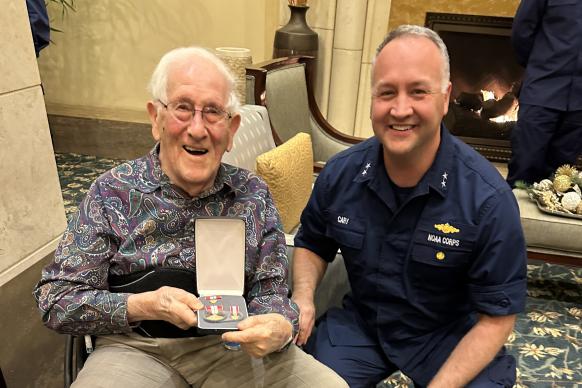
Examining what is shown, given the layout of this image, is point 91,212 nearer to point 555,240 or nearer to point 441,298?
point 441,298

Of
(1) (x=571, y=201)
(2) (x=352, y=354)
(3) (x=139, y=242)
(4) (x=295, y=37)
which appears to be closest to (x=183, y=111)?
(3) (x=139, y=242)

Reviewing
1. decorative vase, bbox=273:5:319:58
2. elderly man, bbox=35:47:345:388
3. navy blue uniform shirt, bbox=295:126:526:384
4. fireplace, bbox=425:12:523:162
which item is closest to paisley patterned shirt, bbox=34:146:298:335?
elderly man, bbox=35:47:345:388

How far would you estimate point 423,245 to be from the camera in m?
1.27

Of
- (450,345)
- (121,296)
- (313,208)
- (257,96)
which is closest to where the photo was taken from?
(121,296)

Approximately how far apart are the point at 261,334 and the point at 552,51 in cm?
256

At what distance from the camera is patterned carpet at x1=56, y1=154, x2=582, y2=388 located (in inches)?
79.6

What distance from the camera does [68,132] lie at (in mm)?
4012

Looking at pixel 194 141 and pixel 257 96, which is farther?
pixel 257 96

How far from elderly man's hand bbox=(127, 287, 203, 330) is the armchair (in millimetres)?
1173

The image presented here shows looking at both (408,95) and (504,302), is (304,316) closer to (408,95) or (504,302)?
(504,302)

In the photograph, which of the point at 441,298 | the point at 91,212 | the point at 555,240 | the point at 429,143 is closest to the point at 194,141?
the point at 91,212

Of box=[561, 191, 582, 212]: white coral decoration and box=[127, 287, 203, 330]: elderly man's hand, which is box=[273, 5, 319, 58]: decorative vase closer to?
box=[561, 191, 582, 212]: white coral decoration

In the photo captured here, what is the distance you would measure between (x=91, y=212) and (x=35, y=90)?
1.98ft

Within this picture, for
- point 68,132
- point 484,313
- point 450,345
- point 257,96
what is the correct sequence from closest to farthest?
point 484,313, point 450,345, point 257,96, point 68,132
